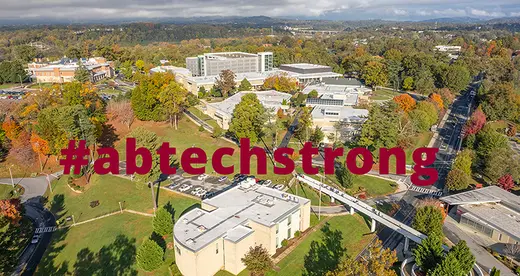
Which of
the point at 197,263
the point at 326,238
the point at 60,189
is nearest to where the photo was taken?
the point at 197,263

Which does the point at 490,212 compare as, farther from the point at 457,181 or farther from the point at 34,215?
the point at 34,215

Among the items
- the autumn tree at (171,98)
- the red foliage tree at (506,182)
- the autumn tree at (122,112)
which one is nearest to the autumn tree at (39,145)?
the autumn tree at (122,112)

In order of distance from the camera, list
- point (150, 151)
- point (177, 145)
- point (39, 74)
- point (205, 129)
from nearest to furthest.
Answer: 1. point (150, 151)
2. point (177, 145)
3. point (205, 129)
4. point (39, 74)

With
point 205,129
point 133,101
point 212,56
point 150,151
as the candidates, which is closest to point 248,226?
point 150,151

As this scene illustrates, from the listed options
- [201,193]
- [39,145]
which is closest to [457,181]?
[201,193]

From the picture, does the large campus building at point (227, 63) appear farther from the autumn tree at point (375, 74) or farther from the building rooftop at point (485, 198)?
the building rooftop at point (485, 198)

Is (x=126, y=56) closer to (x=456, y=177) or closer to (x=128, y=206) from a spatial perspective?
(x=128, y=206)

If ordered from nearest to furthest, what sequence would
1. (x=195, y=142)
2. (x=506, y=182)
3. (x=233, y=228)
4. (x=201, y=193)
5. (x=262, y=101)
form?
(x=233, y=228) < (x=201, y=193) < (x=506, y=182) < (x=195, y=142) < (x=262, y=101)
